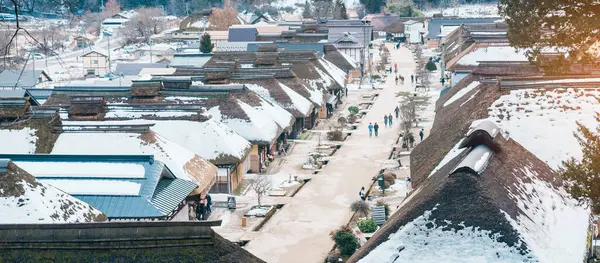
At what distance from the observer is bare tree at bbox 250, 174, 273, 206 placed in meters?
31.3

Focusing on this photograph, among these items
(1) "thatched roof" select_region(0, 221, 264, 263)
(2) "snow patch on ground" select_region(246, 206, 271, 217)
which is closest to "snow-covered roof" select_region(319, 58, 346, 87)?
(2) "snow patch on ground" select_region(246, 206, 271, 217)

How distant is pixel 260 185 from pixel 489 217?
16.7 metres

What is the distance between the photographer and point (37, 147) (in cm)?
2908

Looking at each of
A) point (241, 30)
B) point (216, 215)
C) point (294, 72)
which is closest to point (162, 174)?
point (216, 215)

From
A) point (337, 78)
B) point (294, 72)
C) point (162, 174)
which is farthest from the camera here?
point (337, 78)

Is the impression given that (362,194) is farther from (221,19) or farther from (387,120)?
(221,19)

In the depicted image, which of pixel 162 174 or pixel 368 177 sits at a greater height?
pixel 162 174

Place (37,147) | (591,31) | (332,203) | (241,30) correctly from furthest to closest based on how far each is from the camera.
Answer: (241,30) < (332,203) < (37,147) < (591,31)

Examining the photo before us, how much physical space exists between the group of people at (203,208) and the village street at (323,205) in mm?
2082

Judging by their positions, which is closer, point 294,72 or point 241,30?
point 294,72

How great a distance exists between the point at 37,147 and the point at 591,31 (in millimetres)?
17994

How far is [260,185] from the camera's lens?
3209cm

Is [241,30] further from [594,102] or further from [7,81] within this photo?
[594,102]

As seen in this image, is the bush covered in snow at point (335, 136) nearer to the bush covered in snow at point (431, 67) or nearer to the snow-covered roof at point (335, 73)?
the snow-covered roof at point (335, 73)
